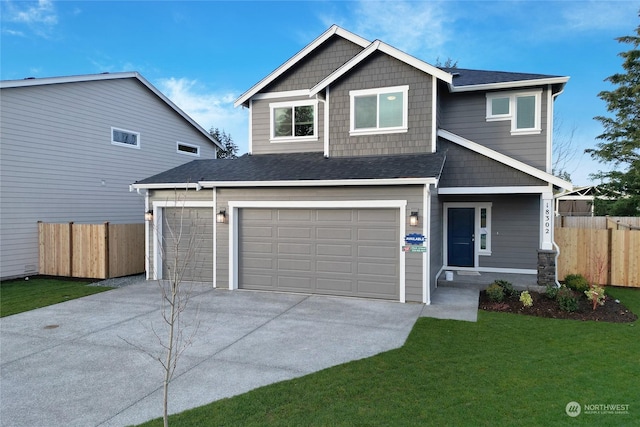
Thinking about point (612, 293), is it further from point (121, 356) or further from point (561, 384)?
point (121, 356)

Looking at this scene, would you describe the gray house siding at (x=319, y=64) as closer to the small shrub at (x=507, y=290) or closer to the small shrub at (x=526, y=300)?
the small shrub at (x=507, y=290)

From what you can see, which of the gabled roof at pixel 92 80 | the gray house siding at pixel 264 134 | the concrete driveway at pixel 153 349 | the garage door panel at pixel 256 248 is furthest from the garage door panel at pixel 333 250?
the gabled roof at pixel 92 80

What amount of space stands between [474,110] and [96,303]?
468 inches

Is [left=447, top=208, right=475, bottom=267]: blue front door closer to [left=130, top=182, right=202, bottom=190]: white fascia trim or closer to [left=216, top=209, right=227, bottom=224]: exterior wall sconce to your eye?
[left=216, top=209, right=227, bottom=224]: exterior wall sconce

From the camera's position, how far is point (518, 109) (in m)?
11.3

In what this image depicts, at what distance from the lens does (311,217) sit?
9.65m

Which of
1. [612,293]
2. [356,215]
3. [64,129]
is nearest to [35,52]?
[64,129]

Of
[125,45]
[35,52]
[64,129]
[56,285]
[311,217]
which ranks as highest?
[125,45]

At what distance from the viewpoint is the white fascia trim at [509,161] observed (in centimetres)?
952

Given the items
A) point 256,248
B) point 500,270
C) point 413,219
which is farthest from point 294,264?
point 500,270

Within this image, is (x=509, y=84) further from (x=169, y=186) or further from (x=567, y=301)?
(x=169, y=186)

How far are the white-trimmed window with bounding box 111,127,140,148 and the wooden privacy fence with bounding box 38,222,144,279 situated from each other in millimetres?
4245

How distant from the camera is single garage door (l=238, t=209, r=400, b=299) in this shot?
901 centimetres

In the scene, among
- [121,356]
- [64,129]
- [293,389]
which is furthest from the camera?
[64,129]
